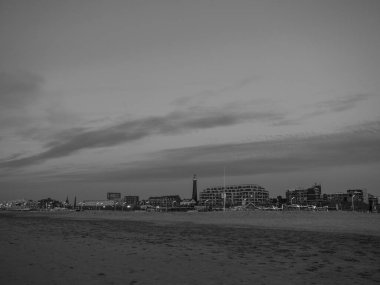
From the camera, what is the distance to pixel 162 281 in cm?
1301

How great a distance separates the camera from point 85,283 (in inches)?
482

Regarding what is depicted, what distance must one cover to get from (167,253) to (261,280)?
27.7 ft

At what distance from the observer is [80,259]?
17625 mm

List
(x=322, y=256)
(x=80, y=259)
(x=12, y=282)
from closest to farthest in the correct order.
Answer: (x=12, y=282)
(x=80, y=259)
(x=322, y=256)

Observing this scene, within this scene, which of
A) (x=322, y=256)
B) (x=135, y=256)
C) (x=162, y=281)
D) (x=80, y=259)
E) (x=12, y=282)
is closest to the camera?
(x=12, y=282)

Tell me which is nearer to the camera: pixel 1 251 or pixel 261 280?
pixel 261 280

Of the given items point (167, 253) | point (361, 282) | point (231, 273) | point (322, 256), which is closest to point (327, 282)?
point (361, 282)

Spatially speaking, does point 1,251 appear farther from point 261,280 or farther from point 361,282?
point 361,282

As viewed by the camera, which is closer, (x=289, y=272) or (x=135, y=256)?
(x=289, y=272)

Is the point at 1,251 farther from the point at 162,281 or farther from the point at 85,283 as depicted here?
the point at 162,281

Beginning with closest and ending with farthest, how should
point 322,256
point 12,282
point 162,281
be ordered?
point 12,282
point 162,281
point 322,256

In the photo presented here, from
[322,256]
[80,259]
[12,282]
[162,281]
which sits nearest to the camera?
[12,282]

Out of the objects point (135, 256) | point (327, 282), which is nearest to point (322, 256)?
point (327, 282)

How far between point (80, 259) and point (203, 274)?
684 centimetres
